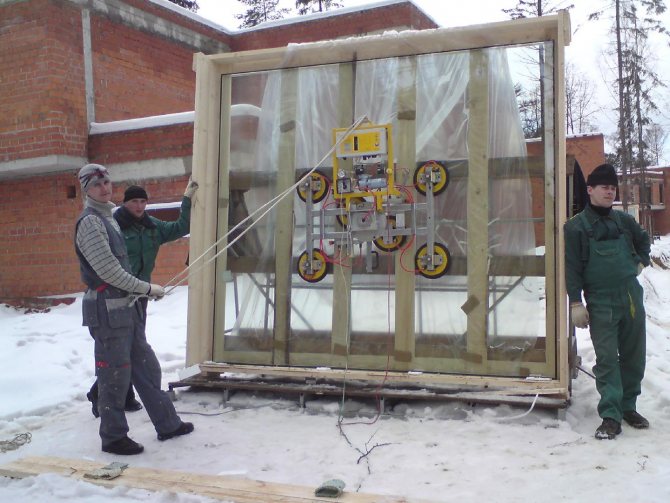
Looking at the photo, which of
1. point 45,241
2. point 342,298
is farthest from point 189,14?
point 342,298

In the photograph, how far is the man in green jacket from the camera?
15.8 ft

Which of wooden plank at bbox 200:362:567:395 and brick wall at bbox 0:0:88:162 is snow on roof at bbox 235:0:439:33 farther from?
wooden plank at bbox 200:362:567:395

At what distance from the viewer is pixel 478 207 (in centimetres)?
479

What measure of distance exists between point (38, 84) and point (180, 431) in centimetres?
728

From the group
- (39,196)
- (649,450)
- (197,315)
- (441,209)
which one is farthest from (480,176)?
(39,196)

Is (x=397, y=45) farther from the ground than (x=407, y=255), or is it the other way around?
(x=397, y=45)

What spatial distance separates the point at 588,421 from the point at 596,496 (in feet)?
4.31

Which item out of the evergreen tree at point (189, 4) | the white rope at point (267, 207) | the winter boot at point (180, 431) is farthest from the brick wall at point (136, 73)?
the evergreen tree at point (189, 4)

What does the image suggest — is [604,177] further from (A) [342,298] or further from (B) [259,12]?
(B) [259,12]

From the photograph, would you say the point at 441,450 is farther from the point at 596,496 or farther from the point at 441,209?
the point at 441,209

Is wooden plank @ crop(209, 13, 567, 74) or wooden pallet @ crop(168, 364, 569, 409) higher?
wooden plank @ crop(209, 13, 567, 74)

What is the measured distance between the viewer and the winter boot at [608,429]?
12.9 ft

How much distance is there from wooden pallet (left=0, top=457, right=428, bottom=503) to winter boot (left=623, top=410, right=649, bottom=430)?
1912 millimetres

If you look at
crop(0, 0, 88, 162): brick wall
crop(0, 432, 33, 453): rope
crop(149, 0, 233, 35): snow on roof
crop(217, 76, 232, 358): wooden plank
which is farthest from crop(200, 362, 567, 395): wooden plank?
crop(149, 0, 233, 35): snow on roof
